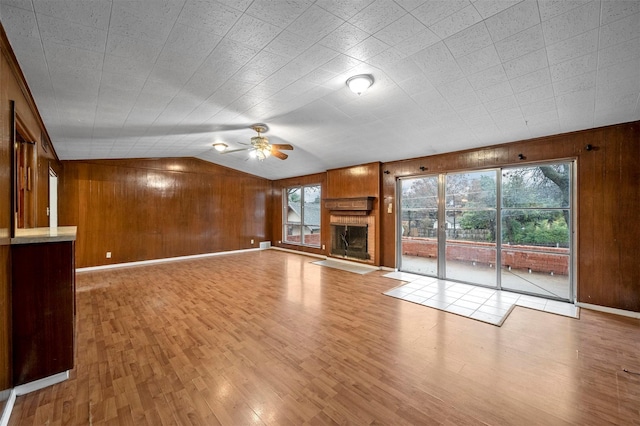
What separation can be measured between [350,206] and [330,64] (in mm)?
4087

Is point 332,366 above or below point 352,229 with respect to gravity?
below

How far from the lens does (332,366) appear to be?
2236mm

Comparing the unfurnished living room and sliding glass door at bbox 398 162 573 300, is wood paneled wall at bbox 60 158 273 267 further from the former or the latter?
sliding glass door at bbox 398 162 573 300

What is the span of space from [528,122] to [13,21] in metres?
5.20

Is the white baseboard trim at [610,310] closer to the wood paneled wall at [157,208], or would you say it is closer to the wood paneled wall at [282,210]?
the wood paneled wall at [282,210]

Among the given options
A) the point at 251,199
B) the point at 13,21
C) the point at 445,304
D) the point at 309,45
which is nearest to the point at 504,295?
the point at 445,304

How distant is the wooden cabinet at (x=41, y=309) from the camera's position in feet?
6.28

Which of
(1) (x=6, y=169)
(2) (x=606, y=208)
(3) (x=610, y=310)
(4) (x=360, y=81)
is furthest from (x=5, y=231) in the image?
(3) (x=610, y=310)

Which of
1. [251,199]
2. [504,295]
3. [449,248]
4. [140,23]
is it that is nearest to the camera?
[140,23]

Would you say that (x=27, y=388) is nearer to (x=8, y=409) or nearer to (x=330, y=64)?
(x=8, y=409)

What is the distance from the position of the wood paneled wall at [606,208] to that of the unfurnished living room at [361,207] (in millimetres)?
20

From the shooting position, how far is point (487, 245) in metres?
4.59

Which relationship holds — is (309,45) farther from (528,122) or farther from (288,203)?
(288,203)

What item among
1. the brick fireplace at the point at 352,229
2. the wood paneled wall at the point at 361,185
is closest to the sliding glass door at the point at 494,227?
the wood paneled wall at the point at 361,185
